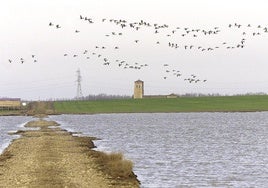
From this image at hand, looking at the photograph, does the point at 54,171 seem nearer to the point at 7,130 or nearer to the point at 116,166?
the point at 116,166

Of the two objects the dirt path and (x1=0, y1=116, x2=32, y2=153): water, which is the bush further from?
(x1=0, y1=116, x2=32, y2=153): water

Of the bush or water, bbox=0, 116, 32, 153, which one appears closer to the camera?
the bush

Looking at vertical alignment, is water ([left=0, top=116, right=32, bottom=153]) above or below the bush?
below

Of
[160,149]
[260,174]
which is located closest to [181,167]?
[260,174]

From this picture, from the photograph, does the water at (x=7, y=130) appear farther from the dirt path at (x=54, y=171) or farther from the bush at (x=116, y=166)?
the bush at (x=116, y=166)

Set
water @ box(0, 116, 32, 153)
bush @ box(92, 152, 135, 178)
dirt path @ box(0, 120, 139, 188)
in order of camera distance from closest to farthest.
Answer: dirt path @ box(0, 120, 139, 188), bush @ box(92, 152, 135, 178), water @ box(0, 116, 32, 153)

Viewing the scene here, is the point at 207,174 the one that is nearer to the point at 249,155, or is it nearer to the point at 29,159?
the point at 29,159

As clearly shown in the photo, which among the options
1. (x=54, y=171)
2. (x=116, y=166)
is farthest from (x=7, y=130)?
(x=54, y=171)

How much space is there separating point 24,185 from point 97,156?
1662 cm

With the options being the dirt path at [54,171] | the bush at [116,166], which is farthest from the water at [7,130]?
the bush at [116,166]

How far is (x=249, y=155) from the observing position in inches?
2221

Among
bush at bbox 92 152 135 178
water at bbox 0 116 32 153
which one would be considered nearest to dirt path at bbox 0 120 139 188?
bush at bbox 92 152 135 178

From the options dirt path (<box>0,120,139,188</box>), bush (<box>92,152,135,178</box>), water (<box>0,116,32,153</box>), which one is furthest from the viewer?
water (<box>0,116,32,153</box>)

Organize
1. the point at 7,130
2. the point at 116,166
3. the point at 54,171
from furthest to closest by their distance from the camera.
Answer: the point at 7,130 → the point at 116,166 → the point at 54,171
